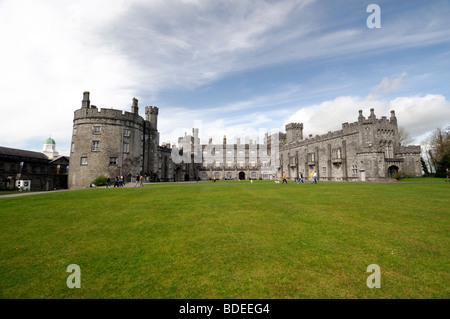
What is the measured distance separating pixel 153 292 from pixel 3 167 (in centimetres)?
5281

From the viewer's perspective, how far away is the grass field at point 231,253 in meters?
4.09

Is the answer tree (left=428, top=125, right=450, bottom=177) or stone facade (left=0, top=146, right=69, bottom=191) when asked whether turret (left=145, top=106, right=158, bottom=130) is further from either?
tree (left=428, top=125, right=450, bottom=177)

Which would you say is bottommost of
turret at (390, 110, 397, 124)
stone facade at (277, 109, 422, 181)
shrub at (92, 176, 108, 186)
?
shrub at (92, 176, 108, 186)

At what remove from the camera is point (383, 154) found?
128 feet

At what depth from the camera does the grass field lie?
13.4ft

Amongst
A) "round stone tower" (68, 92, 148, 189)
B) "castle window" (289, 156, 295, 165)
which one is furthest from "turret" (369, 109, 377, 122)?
"round stone tower" (68, 92, 148, 189)

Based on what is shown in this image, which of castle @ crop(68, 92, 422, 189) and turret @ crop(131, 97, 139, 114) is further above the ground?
turret @ crop(131, 97, 139, 114)

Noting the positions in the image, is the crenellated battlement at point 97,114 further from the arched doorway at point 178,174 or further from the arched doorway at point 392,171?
the arched doorway at point 392,171

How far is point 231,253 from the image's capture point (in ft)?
17.8

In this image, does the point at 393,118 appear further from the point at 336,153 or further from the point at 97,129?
the point at 97,129

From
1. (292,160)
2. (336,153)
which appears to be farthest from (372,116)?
(292,160)

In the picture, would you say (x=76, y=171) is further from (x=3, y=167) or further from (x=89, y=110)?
(x=3, y=167)
